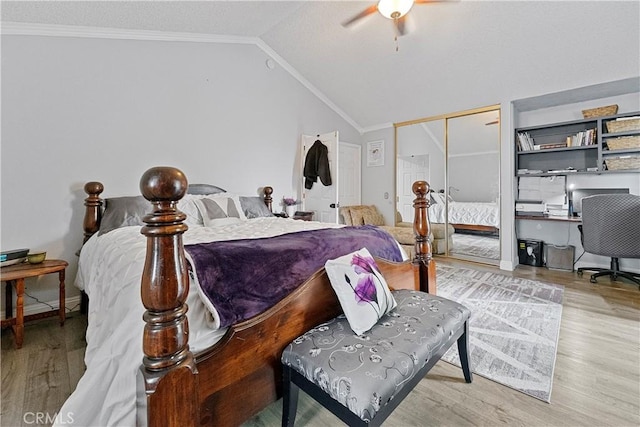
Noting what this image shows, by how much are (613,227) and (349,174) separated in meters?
3.70

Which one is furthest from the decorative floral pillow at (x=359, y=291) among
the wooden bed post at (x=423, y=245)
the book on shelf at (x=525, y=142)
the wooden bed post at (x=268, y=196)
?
the book on shelf at (x=525, y=142)

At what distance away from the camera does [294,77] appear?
4.55 m

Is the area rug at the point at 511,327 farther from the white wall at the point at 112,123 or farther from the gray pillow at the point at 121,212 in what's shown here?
the white wall at the point at 112,123

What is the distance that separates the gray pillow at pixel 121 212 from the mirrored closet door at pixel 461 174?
13.3 ft

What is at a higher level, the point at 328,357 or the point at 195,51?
the point at 195,51

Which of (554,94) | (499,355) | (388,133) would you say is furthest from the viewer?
(388,133)

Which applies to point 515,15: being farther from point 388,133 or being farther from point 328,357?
point 328,357

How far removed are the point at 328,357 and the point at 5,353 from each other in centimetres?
237

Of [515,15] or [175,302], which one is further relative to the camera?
[515,15]

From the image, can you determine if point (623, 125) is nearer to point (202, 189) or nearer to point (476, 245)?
point (476, 245)

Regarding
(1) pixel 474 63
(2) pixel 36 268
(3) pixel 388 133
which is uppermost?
(1) pixel 474 63

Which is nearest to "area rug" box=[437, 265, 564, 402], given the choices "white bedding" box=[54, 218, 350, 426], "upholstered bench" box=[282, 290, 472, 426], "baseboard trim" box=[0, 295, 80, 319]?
"upholstered bench" box=[282, 290, 472, 426]

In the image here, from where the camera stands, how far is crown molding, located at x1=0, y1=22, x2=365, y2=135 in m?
2.51

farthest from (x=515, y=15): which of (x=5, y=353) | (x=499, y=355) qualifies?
(x=5, y=353)
